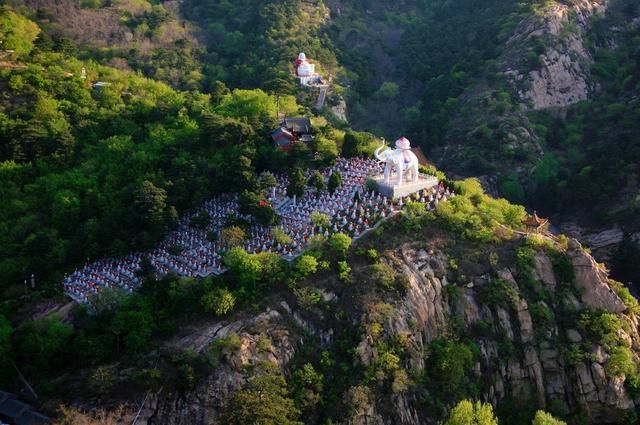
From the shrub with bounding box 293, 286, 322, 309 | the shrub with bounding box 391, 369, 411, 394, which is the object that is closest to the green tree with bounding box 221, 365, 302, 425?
the shrub with bounding box 293, 286, 322, 309

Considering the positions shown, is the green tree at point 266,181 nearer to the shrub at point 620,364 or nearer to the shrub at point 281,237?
the shrub at point 281,237

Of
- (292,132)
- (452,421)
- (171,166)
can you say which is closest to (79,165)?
(171,166)

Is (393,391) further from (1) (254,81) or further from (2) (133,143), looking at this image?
(1) (254,81)

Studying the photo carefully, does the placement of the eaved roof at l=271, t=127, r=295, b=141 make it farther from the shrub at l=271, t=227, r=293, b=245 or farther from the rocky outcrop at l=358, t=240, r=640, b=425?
the rocky outcrop at l=358, t=240, r=640, b=425

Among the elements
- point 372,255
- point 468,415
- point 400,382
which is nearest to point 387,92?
point 372,255

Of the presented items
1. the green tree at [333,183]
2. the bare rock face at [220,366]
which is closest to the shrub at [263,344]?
the bare rock face at [220,366]

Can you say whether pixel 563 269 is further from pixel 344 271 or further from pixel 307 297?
pixel 307 297
